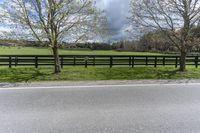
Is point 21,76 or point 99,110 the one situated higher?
point 21,76

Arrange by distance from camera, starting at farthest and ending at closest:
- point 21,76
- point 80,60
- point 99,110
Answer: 1. point 80,60
2. point 21,76
3. point 99,110

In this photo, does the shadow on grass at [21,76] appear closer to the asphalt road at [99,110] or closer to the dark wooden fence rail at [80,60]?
the asphalt road at [99,110]

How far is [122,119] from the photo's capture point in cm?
558

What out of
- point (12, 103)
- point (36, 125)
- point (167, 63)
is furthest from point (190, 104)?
point (167, 63)

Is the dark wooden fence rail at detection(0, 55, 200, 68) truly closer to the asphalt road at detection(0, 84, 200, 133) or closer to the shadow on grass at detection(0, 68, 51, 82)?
the shadow on grass at detection(0, 68, 51, 82)

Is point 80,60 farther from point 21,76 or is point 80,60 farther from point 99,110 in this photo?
point 99,110

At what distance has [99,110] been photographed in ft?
20.8

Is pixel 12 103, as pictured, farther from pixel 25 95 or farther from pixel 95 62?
pixel 95 62

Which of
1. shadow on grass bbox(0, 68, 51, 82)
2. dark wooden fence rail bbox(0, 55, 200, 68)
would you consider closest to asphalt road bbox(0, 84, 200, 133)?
shadow on grass bbox(0, 68, 51, 82)

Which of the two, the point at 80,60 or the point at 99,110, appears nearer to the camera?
the point at 99,110

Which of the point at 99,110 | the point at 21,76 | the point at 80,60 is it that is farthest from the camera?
the point at 80,60

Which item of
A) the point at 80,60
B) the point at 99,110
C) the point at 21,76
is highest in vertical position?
the point at 80,60

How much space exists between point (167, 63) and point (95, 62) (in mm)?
A: 6827

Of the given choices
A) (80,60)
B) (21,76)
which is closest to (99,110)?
(21,76)
